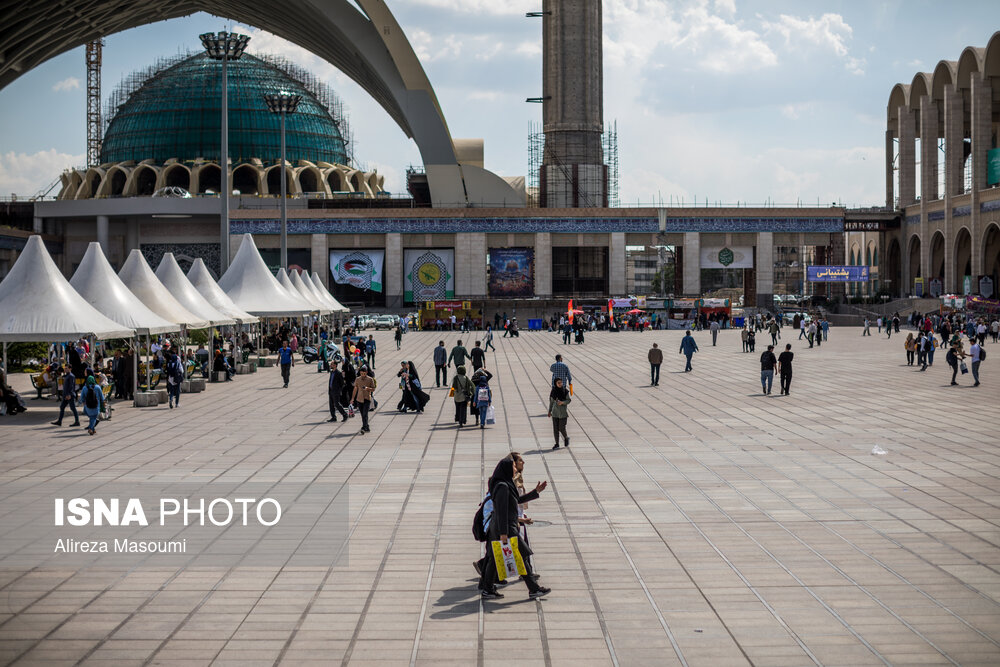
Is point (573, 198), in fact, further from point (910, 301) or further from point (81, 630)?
point (81, 630)

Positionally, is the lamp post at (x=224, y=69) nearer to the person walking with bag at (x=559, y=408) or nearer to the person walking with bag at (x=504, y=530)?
the person walking with bag at (x=559, y=408)

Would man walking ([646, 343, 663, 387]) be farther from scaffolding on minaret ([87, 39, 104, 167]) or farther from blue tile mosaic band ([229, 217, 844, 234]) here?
scaffolding on minaret ([87, 39, 104, 167])

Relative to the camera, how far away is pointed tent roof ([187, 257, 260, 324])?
3012 centimetres

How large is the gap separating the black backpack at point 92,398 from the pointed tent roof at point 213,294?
41.8ft

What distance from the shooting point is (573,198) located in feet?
264

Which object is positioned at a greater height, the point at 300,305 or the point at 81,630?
the point at 300,305

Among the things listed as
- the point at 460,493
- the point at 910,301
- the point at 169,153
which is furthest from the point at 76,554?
the point at 169,153

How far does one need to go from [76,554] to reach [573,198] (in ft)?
240

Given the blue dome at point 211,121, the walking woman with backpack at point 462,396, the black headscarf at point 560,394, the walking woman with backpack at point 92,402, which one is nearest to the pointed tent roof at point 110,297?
the walking woman with backpack at point 92,402

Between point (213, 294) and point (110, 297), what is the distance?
25.8ft

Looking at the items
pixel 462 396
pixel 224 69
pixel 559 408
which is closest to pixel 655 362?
pixel 462 396

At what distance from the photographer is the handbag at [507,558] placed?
7660 mm

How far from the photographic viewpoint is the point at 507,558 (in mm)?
7785

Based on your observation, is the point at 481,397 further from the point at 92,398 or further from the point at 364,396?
the point at 92,398
